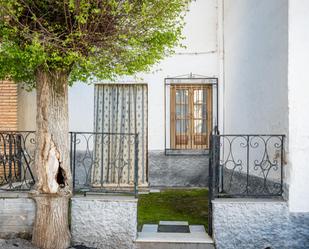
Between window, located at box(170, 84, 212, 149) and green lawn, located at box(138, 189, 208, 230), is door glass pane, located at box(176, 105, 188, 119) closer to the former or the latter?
window, located at box(170, 84, 212, 149)

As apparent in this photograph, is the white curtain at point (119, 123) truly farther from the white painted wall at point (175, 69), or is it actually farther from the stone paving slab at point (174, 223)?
the stone paving slab at point (174, 223)

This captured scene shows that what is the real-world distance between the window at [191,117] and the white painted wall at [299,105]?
3694 millimetres

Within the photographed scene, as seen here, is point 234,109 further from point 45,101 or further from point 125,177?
point 45,101

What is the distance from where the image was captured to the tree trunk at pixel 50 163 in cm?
473

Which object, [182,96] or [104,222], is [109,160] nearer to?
[182,96]

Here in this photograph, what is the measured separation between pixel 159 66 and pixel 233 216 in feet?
14.5

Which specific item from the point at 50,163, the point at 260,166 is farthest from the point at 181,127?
the point at 50,163

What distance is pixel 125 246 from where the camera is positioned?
4.86 metres

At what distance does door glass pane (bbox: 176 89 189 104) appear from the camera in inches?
333

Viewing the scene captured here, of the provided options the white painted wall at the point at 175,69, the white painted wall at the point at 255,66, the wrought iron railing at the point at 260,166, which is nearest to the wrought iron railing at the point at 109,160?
the white painted wall at the point at 175,69

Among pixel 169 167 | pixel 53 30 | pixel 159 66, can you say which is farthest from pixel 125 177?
pixel 53 30

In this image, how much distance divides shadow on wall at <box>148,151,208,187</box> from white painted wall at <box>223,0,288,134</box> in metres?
1.04

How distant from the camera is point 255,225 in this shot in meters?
4.79

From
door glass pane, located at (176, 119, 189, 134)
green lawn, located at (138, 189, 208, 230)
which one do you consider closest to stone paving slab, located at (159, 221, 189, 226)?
green lawn, located at (138, 189, 208, 230)
